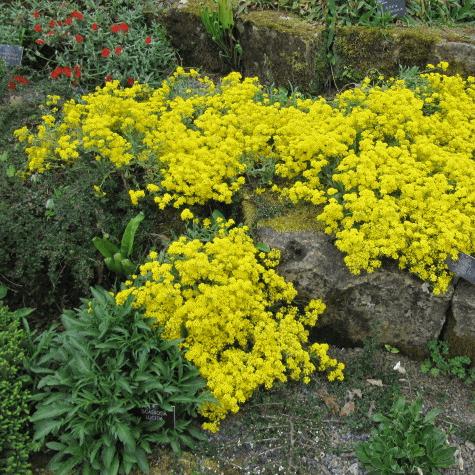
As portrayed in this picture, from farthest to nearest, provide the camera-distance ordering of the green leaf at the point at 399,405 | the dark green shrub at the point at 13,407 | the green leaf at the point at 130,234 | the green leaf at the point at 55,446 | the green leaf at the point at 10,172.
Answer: the green leaf at the point at 10,172, the green leaf at the point at 130,234, the green leaf at the point at 399,405, the green leaf at the point at 55,446, the dark green shrub at the point at 13,407

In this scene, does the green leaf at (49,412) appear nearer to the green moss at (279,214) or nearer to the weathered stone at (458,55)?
the green moss at (279,214)

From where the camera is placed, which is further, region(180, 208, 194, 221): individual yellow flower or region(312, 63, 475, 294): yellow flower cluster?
region(180, 208, 194, 221): individual yellow flower

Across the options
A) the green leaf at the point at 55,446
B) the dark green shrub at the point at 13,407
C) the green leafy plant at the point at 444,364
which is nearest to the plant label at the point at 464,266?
the green leafy plant at the point at 444,364

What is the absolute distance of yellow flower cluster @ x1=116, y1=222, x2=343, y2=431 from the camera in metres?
3.10

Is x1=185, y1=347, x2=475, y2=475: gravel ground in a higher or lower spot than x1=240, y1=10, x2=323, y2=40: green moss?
lower

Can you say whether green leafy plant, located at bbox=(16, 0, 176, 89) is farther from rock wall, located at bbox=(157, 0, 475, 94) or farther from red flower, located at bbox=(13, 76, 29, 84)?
rock wall, located at bbox=(157, 0, 475, 94)

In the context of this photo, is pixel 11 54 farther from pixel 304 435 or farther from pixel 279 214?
pixel 304 435

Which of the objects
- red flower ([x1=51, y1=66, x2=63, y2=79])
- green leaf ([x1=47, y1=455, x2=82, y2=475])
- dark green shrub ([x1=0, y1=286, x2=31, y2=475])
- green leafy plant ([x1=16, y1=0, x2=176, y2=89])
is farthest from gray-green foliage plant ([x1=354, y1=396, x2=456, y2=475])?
red flower ([x1=51, y1=66, x2=63, y2=79])

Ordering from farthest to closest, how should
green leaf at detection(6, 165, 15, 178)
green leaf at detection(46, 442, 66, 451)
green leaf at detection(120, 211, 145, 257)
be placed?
green leaf at detection(6, 165, 15, 178)
green leaf at detection(120, 211, 145, 257)
green leaf at detection(46, 442, 66, 451)

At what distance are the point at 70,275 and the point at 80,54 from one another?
3.42 metres

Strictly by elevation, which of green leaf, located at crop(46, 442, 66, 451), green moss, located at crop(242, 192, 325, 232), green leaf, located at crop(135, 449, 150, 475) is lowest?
green leaf, located at crop(135, 449, 150, 475)

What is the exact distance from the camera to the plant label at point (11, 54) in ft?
18.8

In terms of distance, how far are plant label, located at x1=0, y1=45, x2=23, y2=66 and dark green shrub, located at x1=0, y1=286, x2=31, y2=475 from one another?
3.77 m

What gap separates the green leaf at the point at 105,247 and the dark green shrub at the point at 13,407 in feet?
3.08
